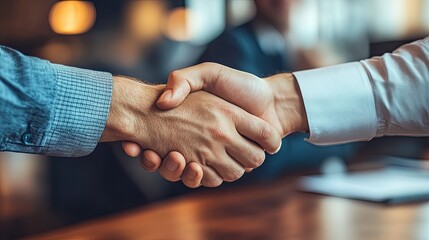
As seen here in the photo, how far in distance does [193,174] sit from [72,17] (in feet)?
8.85

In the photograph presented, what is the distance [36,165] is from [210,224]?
7.84 feet

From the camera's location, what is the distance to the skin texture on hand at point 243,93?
1322 millimetres

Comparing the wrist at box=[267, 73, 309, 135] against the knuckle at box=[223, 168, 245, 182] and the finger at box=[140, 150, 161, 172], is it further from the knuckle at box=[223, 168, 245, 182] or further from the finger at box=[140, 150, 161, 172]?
the finger at box=[140, 150, 161, 172]

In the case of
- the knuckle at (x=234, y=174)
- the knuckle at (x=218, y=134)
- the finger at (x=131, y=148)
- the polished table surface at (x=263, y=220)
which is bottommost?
the polished table surface at (x=263, y=220)

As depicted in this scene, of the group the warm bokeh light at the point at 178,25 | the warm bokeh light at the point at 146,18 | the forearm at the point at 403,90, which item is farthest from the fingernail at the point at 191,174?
the warm bokeh light at the point at 178,25

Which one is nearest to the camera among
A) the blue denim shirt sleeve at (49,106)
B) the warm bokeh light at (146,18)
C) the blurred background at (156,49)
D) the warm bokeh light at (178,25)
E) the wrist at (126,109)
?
the blue denim shirt sleeve at (49,106)

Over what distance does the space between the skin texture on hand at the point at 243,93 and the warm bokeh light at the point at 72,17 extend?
2.53m

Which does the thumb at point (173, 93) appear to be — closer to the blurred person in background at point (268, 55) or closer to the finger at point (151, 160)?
the finger at point (151, 160)

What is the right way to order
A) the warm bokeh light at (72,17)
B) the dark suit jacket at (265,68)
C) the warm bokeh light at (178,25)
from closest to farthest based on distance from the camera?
the dark suit jacket at (265,68), the warm bokeh light at (72,17), the warm bokeh light at (178,25)

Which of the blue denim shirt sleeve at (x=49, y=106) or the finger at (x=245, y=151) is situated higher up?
the blue denim shirt sleeve at (x=49, y=106)

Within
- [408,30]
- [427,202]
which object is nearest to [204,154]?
[427,202]

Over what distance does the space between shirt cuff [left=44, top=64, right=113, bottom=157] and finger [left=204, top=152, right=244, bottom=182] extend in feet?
0.80

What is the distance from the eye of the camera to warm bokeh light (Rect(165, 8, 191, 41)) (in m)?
4.32

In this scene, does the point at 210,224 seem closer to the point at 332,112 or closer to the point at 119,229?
the point at 119,229
